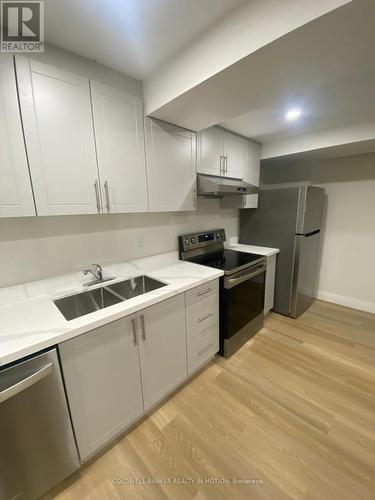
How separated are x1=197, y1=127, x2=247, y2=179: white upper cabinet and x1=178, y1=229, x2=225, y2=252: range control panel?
0.68 metres

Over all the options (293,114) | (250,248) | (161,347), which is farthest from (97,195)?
(250,248)

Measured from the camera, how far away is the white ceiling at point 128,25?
936 millimetres

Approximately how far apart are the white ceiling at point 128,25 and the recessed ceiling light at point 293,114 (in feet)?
3.63

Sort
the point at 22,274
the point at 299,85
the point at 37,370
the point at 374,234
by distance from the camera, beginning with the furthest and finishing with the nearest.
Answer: the point at 374,234 < the point at 22,274 < the point at 299,85 < the point at 37,370

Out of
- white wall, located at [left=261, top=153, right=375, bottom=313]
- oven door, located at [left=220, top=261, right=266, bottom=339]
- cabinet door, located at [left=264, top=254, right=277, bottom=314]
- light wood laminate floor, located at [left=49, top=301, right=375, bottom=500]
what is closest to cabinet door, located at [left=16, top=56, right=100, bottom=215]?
oven door, located at [left=220, top=261, right=266, bottom=339]

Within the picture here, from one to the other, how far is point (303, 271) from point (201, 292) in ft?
5.46

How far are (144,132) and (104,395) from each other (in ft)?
5.86

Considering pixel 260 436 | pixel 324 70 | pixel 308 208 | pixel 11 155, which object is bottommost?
pixel 260 436

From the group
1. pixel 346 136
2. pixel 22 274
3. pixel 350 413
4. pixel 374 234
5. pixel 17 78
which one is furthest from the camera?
pixel 374 234

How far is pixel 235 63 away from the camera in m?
0.99

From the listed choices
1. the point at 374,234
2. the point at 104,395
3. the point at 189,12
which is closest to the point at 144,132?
the point at 189,12

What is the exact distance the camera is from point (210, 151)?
6.89 feet

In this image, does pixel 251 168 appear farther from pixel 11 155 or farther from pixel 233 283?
pixel 11 155

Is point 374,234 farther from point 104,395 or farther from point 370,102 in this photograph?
point 104,395
